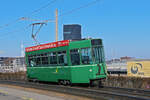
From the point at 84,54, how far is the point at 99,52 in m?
0.98

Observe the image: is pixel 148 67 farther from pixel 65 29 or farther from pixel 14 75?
pixel 65 29

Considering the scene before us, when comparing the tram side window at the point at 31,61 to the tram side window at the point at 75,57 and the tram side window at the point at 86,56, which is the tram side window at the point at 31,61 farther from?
the tram side window at the point at 86,56

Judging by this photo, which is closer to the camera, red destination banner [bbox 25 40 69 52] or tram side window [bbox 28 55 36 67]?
red destination banner [bbox 25 40 69 52]

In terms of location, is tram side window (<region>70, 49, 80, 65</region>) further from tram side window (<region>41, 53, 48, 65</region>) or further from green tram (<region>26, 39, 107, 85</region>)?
tram side window (<region>41, 53, 48, 65</region>)

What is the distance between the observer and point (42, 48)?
1811cm

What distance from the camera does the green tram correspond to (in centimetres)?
1414

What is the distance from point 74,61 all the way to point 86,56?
2.99 ft

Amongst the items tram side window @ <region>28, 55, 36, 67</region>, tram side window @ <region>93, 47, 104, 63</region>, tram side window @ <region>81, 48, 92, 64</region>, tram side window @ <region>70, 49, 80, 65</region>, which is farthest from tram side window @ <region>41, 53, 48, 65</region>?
tram side window @ <region>93, 47, 104, 63</region>

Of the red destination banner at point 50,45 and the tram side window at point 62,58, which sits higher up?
the red destination banner at point 50,45

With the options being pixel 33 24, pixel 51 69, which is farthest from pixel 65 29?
pixel 51 69

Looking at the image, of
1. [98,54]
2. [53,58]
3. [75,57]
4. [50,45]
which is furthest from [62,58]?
[98,54]

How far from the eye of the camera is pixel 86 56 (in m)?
14.3

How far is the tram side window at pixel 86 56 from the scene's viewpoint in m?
14.2

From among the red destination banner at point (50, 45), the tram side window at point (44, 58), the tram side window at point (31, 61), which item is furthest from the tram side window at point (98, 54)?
the tram side window at point (31, 61)
